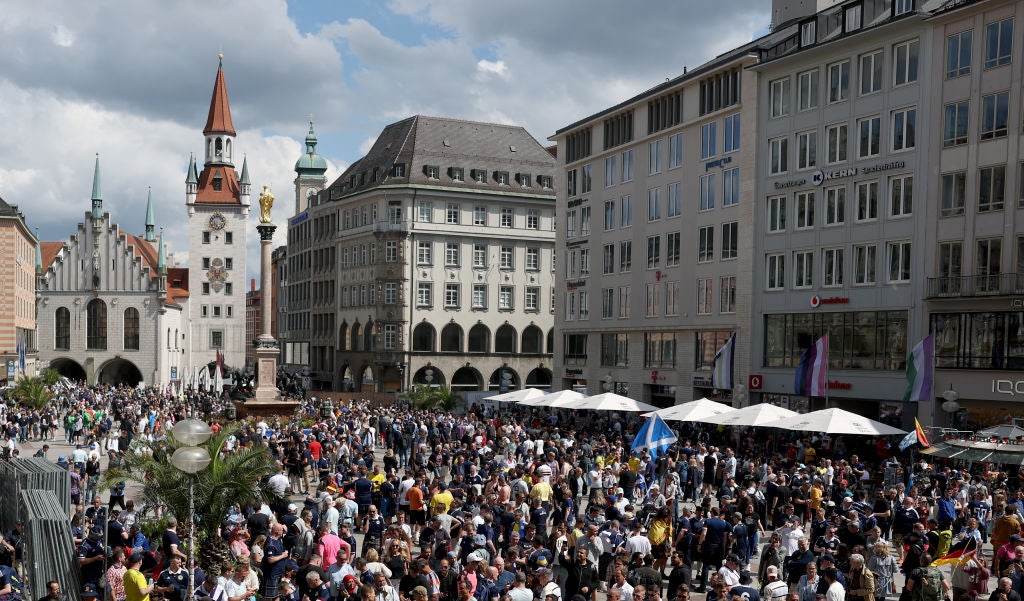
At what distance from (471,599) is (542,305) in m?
77.9

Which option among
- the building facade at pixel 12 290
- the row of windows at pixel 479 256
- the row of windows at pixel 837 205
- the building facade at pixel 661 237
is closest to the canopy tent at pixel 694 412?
the row of windows at pixel 837 205

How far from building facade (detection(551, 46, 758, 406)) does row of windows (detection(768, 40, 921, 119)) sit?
1.71m

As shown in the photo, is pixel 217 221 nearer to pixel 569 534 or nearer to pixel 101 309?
pixel 101 309

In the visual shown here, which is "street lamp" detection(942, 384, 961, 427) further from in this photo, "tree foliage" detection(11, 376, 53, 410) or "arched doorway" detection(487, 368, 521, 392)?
"arched doorway" detection(487, 368, 521, 392)

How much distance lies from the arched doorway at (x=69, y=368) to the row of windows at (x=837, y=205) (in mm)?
74386

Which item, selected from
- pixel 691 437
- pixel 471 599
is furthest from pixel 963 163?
pixel 471 599

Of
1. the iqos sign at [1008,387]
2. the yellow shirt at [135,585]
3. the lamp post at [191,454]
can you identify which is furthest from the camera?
the iqos sign at [1008,387]

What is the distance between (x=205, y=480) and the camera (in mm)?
21688

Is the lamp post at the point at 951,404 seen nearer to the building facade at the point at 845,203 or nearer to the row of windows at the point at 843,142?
the building facade at the point at 845,203

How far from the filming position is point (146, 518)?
23375 millimetres

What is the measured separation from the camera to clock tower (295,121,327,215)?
121 m

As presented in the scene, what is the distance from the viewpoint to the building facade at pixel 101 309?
10319 centimetres

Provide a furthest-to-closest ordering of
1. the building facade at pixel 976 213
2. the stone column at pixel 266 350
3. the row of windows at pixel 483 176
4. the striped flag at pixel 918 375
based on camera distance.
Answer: the row of windows at pixel 483 176 < the stone column at pixel 266 350 < the building facade at pixel 976 213 < the striped flag at pixel 918 375

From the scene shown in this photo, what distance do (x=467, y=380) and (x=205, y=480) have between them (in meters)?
68.6
